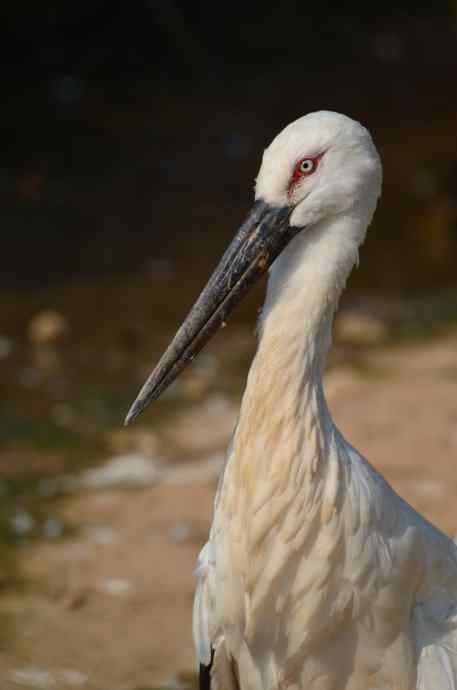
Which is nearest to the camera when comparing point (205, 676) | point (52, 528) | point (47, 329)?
point (205, 676)

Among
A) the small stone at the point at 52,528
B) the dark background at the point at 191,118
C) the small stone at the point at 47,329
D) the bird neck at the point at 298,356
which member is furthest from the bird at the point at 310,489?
the dark background at the point at 191,118

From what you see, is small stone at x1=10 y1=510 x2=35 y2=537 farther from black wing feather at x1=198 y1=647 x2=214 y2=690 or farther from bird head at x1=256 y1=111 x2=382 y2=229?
bird head at x1=256 y1=111 x2=382 y2=229

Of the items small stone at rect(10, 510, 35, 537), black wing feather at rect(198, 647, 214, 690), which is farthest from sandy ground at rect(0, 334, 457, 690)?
black wing feather at rect(198, 647, 214, 690)

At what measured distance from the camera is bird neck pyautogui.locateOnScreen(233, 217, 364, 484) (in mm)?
3561

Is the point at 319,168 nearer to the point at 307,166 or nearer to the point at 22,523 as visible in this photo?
the point at 307,166

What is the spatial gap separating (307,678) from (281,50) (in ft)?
33.7

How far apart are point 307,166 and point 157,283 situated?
5500 mm

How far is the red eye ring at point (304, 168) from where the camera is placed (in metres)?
3.52

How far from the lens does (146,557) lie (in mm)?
5777

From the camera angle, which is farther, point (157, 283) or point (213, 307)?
point (157, 283)

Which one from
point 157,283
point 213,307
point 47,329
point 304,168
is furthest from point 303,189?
point 157,283

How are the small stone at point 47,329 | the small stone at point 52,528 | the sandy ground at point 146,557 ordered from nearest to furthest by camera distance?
the sandy ground at point 146,557 < the small stone at point 52,528 < the small stone at point 47,329

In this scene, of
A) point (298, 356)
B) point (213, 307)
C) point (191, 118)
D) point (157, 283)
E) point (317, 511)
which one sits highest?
point (191, 118)

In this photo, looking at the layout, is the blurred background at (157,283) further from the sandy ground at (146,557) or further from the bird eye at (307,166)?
the bird eye at (307,166)
